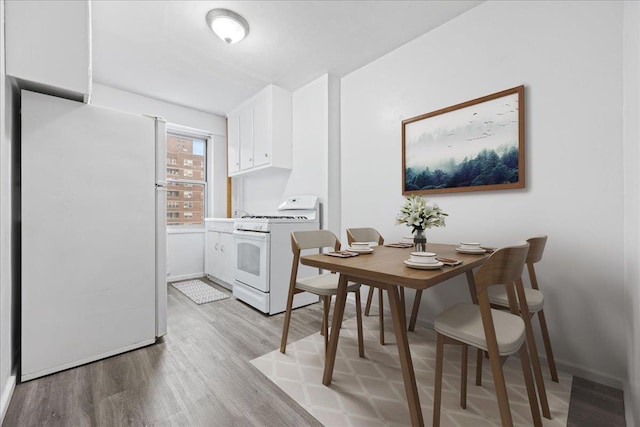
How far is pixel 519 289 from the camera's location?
129 cm

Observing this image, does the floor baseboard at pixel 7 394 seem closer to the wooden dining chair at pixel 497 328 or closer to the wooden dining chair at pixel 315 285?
the wooden dining chair at pixel 315 285

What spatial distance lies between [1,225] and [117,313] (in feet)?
2.74

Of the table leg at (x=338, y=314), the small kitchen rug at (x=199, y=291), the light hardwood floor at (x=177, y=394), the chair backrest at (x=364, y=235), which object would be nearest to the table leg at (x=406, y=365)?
the table leg at (x=338, y=314)

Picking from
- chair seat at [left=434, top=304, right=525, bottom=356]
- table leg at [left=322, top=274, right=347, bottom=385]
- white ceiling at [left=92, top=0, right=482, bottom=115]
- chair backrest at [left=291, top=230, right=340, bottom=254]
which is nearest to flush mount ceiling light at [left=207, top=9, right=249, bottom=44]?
white ceiling at [left=92, top=0, right=482, bottom=115]

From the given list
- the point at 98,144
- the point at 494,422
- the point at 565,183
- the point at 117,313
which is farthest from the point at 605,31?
the point at 117,313

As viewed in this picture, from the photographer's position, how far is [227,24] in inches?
84.9

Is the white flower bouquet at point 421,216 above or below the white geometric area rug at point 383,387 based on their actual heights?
above

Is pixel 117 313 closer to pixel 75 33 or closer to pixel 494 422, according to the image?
pixel 75 33

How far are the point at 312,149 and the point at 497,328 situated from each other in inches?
101

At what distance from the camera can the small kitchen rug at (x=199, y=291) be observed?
3.06 m

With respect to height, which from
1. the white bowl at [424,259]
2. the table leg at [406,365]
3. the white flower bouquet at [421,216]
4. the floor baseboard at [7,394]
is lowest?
the floor baseboard at [7,394]

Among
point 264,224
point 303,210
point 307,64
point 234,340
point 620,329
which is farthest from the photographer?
point 303,210

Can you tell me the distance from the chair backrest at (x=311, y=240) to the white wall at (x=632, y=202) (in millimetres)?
1566

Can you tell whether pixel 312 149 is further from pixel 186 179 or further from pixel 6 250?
pixel 6 250
